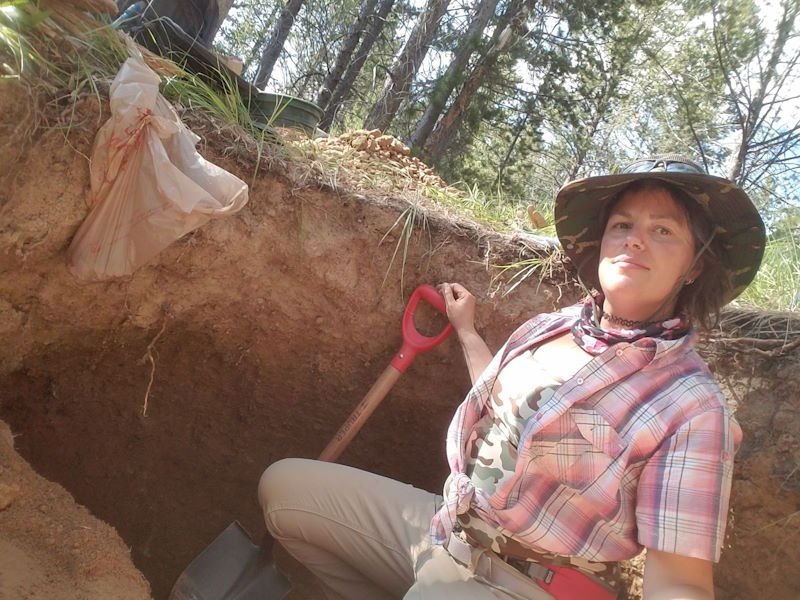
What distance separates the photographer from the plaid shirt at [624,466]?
116cm

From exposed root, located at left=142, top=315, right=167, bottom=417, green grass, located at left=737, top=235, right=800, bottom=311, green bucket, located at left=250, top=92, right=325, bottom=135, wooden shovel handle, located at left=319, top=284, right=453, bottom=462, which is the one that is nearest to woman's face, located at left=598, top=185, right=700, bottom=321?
wooden shovel handle, located at left=319, top=284, right=453, bottom=462

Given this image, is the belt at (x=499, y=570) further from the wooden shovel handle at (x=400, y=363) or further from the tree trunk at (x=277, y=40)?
the tree trunk at (x=277, y=40)

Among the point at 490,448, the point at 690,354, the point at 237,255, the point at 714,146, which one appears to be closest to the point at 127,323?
the point at 237,255

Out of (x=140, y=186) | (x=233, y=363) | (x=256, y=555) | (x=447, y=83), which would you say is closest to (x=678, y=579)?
(x=256, y=555)

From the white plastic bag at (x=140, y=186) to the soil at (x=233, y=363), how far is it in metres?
0.08

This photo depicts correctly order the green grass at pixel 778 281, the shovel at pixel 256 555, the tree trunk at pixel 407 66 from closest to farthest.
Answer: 1. the shovel at pixel 256 555
2. the green grass at pixel 778 281
3. the tree trunk at pixel 407 66

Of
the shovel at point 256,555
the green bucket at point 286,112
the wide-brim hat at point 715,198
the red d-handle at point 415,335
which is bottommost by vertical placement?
the shovel at point 256,555

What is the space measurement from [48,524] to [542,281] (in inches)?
63.8

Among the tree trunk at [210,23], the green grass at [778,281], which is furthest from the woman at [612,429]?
the tree trunk at [210,23]

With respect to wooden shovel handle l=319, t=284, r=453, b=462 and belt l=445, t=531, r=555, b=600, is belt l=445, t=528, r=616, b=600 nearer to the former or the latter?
belt l=445, t=531, r=555, b=600

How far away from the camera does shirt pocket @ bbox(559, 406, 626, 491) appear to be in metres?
1.29

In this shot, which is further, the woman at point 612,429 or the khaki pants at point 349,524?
the khaki pants at point 349,524

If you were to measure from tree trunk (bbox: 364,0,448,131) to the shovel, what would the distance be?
3.46 m

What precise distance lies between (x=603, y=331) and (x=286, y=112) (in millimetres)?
1961
